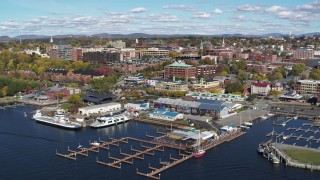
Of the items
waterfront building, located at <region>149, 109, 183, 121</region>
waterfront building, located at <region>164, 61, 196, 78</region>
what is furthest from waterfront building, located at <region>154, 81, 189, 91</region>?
waterfront building, located at <region>149, 109, 183, 121</region>

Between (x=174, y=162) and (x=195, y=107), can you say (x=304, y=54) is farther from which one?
(x=174, y=162)

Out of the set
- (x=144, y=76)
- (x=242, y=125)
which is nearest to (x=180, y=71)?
(x=144, y=76)

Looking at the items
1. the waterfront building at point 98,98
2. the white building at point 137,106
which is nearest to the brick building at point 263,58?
the waterfront building at point 98,98

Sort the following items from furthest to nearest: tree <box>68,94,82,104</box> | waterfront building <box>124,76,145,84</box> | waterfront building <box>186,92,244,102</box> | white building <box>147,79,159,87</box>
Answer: waterfront building <box>124,76,145,84</box>
white building <box>147,79,159,87</box>
waterfront building <box>186,92,244,102</box>
tree <box>68,94,82,104</box>

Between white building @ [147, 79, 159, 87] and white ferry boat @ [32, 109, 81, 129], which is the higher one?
white building @ [147, 79, 159, 87]

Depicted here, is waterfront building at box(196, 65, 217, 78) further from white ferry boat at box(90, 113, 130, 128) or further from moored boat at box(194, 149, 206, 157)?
moored boat at box(194, 149, 206, 157)

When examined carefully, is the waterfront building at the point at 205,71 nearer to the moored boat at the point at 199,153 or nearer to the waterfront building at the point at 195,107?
the waterfront building at the point at 195,107

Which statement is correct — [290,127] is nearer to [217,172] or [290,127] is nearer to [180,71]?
[217,172]
